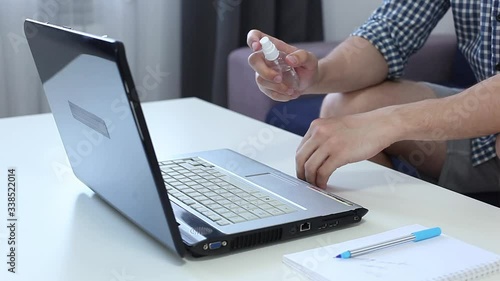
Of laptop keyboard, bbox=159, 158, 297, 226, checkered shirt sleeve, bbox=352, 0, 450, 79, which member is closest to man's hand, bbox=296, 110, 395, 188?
laptop keyboard, bbox=159, 158, 297, 226

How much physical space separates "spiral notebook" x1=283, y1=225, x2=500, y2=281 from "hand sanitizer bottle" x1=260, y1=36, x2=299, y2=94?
1.20ft

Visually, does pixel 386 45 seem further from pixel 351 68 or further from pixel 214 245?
pixel 214 245

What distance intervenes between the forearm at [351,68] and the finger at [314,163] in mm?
345

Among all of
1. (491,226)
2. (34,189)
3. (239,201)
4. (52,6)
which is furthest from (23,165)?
(52,6)

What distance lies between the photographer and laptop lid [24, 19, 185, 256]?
0.69 meters

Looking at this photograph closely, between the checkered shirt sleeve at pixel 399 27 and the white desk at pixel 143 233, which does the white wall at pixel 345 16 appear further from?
the white desk at pixel 143 233

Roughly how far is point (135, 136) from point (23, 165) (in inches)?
19.7

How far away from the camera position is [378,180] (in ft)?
3.55

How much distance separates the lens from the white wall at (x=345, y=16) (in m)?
2.85

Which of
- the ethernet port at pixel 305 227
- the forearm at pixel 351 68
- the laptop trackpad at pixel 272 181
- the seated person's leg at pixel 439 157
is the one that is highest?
the forearm at pixel 351 68
